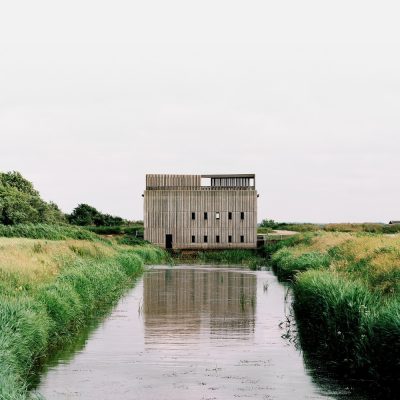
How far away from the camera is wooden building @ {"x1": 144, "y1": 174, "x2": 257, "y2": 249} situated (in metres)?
69.6

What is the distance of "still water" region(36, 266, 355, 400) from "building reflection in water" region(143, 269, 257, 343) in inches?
1.4

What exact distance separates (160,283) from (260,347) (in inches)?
748

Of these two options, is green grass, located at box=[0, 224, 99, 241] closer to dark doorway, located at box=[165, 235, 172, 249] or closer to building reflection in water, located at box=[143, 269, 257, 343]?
dark doorway, located at box=[165, 235, 172, 249]

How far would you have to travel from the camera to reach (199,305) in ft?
90.7

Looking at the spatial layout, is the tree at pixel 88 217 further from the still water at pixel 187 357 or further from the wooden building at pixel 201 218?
the still water at pixel 187 357

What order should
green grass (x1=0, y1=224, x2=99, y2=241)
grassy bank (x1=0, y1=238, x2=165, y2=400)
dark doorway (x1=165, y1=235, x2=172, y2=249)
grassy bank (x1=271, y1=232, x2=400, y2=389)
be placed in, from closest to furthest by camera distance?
grassy bank (x1=271, y1=232, x2=400, y2=389) < grassy bank (x1=0, y1=238, x2=165, y2=400) < green grass (x1=0, y1=224, x2=99, y2=241) < dark doorway (x1=165, y1=235, x2=172, y2=249)

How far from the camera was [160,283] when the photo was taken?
3681 cm

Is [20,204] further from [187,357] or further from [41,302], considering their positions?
[187,357]

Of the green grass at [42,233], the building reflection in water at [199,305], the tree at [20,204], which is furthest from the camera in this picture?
the tree at [20,204]

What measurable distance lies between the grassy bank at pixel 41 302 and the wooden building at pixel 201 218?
112 feet

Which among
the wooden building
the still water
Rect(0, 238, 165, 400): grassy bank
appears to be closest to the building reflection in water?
the still water

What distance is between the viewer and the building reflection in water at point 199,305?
2075 centimetres

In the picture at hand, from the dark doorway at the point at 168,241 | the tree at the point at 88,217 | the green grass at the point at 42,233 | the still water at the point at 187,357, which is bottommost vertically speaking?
the still water at the point at 187,357

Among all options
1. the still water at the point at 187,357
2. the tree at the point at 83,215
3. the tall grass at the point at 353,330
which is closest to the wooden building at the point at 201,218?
the tree at the point at 83,215
